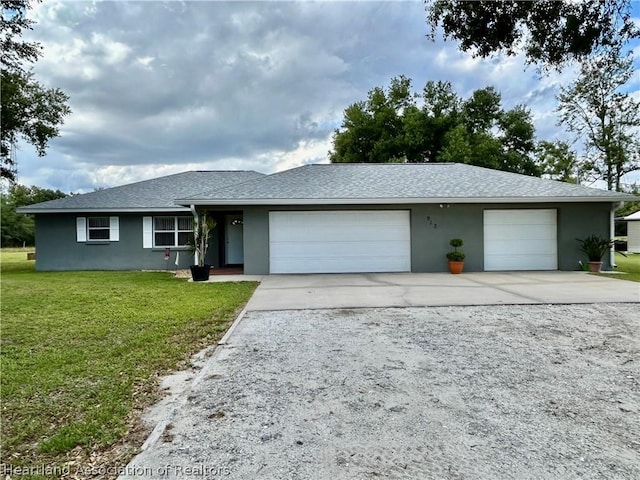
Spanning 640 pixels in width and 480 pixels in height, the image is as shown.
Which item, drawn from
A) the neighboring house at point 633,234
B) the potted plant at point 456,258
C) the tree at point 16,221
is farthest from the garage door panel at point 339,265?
the tree at point 16,221

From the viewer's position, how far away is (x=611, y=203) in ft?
41.9

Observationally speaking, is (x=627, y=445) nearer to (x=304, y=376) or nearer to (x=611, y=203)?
(x=304, y=376)

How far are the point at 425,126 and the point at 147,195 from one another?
21.1 m

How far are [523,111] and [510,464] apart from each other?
34569 mm

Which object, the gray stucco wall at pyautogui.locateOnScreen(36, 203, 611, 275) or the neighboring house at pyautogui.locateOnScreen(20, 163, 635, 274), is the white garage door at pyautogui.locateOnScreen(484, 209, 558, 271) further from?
the gray stucco wall at pyautogui.locateOnScreen(36, 203, 611, 275)

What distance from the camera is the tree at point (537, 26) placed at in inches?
194

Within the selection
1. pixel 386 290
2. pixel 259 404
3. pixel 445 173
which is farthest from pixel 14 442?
pixel 445 173

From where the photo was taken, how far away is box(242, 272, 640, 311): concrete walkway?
7656mm

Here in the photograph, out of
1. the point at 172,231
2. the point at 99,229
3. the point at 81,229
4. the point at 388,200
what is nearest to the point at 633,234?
the point at 388,200

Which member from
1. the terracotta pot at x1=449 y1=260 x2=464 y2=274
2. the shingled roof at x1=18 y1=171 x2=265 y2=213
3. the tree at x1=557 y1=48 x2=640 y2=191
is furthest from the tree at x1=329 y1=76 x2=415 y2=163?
the terracotta pot at x1=449 y1=260 x2=464 y2=274

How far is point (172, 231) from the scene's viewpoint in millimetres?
15344

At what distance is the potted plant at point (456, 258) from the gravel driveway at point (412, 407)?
21.4ft

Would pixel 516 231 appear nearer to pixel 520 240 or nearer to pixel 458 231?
pixel 520 240

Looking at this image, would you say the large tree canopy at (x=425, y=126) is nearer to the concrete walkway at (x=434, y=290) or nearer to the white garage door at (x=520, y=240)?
the white garage door at (x=520, y=240)
